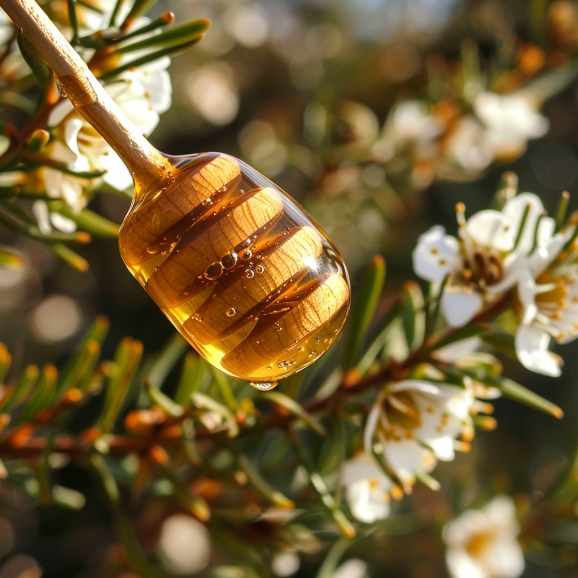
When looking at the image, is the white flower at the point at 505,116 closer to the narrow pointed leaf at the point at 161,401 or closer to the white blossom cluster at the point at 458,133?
the white blossom cluster at the point at 458,133

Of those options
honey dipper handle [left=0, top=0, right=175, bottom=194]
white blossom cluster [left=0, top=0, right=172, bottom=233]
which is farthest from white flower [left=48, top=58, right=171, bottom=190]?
honey dipper handle [left=0, top=0, right=175, bottom=194]

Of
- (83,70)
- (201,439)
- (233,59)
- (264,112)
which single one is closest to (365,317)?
(201,439)

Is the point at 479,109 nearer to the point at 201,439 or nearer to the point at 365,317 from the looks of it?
the point at 365,317

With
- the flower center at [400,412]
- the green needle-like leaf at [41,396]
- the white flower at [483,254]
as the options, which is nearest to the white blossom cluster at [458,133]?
the white flower at [483,254]

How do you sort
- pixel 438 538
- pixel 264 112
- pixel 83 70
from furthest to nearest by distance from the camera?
pixel 264 112 → pixel 438 538 → pixel 83 70

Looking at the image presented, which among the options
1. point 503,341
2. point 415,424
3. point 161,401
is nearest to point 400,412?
point 415,424

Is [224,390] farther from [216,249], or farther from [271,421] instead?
[216,249]
